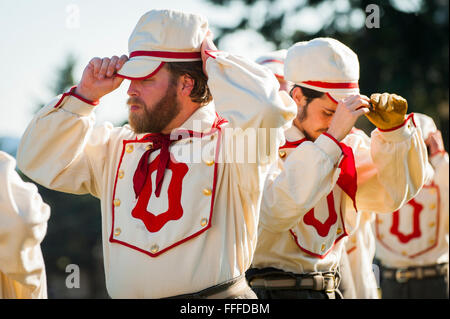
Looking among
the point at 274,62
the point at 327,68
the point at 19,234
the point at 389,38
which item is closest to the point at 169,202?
the point at 19,234

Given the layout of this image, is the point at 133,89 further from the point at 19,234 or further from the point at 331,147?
the point at 19,234

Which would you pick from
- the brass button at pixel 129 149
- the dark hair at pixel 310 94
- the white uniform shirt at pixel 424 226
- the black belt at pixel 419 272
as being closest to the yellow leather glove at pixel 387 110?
the dark hair at pixel 310 94

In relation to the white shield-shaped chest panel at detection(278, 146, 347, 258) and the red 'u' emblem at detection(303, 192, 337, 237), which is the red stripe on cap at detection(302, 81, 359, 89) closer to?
the white shield-shaped chest panel at detection(278, 146, 347, 258)

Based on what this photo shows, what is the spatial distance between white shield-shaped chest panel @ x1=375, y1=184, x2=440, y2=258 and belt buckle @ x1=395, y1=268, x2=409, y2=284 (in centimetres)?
17

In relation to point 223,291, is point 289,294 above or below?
below

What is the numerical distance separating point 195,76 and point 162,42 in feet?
0.71

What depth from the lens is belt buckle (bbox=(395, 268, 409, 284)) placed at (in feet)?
22.8

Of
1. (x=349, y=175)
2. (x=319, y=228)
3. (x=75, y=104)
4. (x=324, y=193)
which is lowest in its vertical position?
(x=319, y=228)

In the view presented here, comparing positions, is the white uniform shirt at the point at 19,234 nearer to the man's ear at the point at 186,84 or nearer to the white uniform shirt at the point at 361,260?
the man's ear at the point at 186,84

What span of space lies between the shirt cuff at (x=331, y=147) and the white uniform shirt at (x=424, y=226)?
3.61 meters

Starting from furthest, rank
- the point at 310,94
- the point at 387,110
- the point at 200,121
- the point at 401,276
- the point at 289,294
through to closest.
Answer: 1. the point at 401,276
2. the point at 310,94
3. the point at 289,294
4. the point at 387,110
5. the point at 200,121

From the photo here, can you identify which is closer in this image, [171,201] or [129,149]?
[171,201]

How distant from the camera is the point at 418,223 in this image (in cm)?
682

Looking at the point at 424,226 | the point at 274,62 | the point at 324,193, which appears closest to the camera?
the point at 324,193
